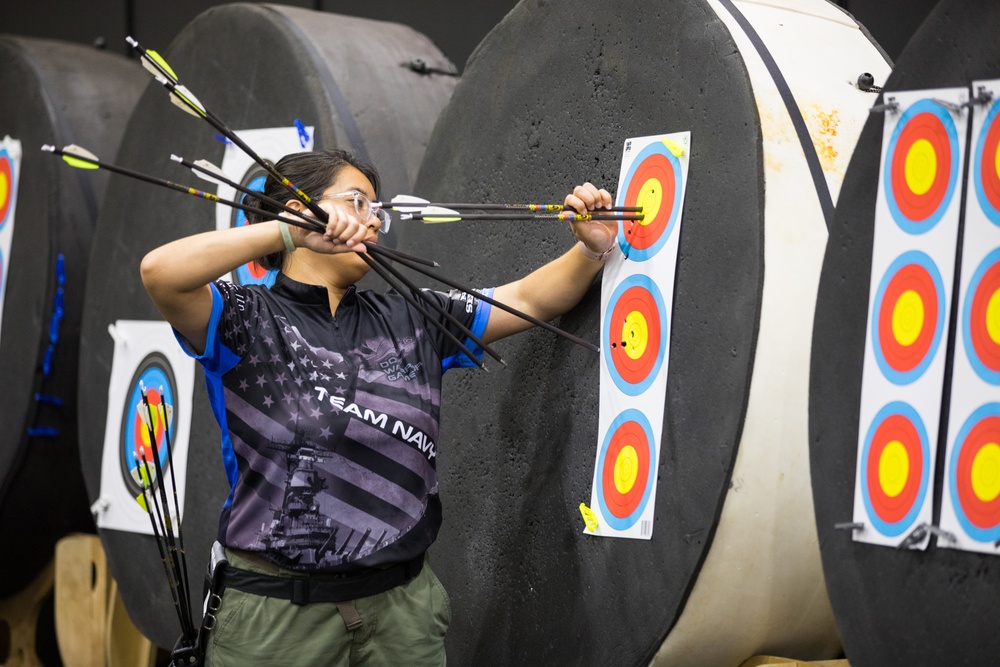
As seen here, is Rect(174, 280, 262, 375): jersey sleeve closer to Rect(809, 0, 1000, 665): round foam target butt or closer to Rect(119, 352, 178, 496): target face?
Rect(809, 0, 1000, 665): round foam target butt

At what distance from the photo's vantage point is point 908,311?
1.24m

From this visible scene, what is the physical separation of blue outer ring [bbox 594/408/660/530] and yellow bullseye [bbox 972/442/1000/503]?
0.46 metres

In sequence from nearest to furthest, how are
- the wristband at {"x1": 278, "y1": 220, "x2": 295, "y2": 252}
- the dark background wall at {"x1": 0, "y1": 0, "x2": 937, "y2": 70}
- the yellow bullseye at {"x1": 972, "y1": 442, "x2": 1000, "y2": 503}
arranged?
the yellow bullseye at {"x1": 972, "y1": 442, "x2": 1000, "y2": 503} → the wristband at {"x1": 278, "y1": 220, "x2": 295, "y2": 252} → the dark background wall at {"x1": 0, "y1": 0, "x2": 937, "y2": 70}

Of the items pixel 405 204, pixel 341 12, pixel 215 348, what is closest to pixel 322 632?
pixel 215 348

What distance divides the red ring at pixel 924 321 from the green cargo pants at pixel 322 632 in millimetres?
686

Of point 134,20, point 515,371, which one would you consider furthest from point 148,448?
point 134,20

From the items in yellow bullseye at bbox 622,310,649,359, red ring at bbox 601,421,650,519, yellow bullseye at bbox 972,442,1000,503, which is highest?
yellow bullseye at bbox 622,310,649,359

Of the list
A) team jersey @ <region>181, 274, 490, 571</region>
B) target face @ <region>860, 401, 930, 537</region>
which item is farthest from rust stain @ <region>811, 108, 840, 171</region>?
team jersey @ <region>181, 274, 490, 571</region>

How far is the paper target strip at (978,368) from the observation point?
3.76 ft

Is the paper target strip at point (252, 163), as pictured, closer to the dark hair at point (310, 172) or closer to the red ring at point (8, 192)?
the dark hair at point (310, 172)

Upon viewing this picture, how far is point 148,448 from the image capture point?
259 centimetres

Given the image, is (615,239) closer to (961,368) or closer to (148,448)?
(961,368)

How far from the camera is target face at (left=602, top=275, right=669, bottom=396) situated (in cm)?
156

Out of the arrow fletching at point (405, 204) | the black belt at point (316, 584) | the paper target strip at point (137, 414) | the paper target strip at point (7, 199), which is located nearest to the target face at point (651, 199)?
the arrow fletching at point (405, 204)
